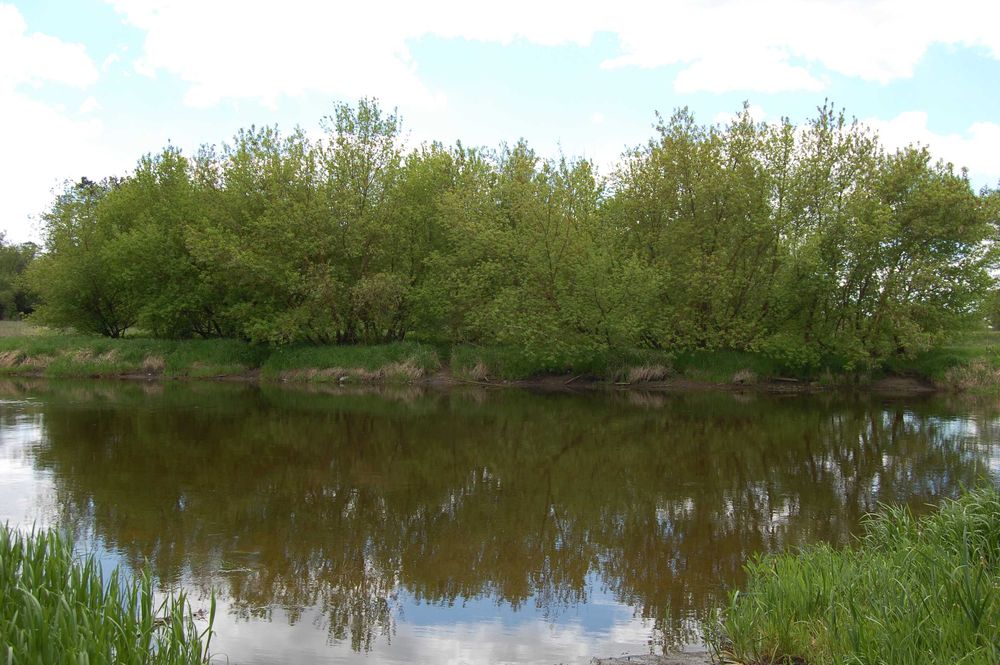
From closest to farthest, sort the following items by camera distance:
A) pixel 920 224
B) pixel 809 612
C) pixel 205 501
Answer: pixel 809 612 → pixel 205 501 → pixel 920 224

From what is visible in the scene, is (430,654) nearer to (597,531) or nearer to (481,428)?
(597,531)

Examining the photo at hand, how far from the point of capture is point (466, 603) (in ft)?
27.0

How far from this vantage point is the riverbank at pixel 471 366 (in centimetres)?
3241

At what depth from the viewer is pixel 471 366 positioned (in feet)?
113

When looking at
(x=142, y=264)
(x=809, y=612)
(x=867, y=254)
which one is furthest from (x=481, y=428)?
(x=142, y=264)

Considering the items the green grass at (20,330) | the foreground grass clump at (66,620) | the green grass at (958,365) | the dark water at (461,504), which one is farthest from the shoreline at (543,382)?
the foreground grass clump at (66,620)

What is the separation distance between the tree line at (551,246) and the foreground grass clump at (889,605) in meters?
24.0

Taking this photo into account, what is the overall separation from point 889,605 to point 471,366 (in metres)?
29.0

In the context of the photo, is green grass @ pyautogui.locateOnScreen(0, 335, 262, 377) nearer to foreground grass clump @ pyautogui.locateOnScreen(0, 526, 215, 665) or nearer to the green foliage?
the green foliage

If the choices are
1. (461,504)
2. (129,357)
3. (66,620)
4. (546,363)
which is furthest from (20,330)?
(66,620)

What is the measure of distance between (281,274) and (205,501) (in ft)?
76.6

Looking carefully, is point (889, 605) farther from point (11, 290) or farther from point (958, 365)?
point (11, 290)

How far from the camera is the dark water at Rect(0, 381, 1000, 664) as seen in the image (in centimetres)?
774

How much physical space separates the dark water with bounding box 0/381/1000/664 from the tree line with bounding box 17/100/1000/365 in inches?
296
